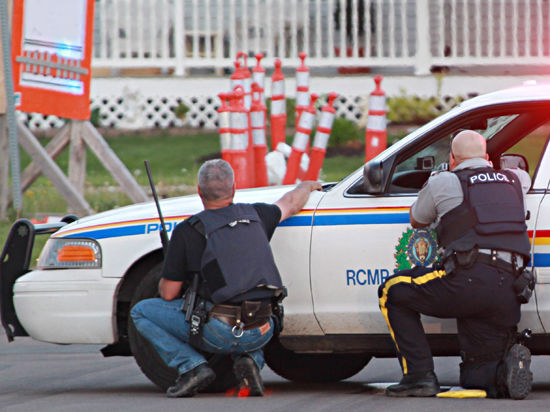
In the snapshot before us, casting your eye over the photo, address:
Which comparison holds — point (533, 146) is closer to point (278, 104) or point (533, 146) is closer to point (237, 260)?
point (237, 260)

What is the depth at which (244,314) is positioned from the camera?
6855 mm

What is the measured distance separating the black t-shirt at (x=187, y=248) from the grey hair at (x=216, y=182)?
0.18 m

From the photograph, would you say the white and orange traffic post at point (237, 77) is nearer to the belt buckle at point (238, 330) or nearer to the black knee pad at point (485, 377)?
the belt buckle at point (238, 330)

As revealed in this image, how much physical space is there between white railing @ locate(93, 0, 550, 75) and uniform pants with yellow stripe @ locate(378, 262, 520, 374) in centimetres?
1535

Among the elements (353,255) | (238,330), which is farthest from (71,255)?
(353,255)

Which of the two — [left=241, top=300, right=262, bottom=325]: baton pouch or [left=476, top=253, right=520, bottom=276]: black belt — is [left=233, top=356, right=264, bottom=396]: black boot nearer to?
[left=241, top=300, right=262, bottom=325]: baton pouch

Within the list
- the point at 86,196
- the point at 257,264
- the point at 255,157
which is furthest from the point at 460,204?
the point at 86,196

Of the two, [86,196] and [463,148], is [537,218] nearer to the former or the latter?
[463,148]

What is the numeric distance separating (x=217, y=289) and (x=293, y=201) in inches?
24.4

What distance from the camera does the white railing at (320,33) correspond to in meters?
22.0

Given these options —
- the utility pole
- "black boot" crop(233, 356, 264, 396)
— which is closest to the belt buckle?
"black boot" crop(233, 356, 264, 396)

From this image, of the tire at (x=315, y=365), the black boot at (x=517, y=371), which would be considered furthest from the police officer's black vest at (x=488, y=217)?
the tire at (x=315, y=365)

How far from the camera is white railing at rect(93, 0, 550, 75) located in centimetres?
2200

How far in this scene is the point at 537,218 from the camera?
269 inches
